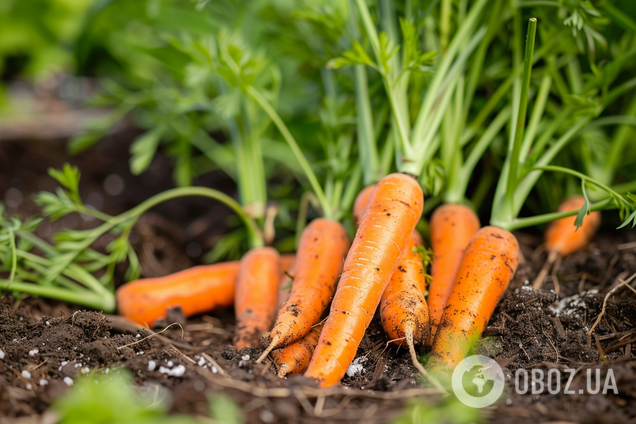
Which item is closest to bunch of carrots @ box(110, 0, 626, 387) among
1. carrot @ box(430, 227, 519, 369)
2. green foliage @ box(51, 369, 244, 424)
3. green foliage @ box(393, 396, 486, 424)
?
carrot @ box(430, 227, 519, 369)

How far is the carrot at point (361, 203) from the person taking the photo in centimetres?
148

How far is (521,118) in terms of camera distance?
49.8 inches

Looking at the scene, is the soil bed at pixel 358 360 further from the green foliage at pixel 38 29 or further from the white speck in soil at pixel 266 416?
the green foliage at pixel 38 29

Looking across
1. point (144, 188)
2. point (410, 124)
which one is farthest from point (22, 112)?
point (410, 124)

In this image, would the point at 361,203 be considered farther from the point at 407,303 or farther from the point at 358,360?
the point at 358,360

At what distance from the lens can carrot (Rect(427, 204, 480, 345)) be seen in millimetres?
1397

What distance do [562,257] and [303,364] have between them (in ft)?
3.38

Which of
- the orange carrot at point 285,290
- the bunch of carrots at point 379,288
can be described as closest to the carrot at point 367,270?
the bunch of carrots at point 379,288

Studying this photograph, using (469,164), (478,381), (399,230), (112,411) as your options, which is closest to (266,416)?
(112,411)

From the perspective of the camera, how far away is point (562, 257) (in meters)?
1.64

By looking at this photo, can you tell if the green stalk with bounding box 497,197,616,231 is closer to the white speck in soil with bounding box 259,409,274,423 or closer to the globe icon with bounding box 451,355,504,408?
the globe icon with bounding box 451,355,504,408

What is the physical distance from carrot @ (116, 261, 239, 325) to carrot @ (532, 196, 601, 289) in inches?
46.7

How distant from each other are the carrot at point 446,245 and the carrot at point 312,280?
0.30m

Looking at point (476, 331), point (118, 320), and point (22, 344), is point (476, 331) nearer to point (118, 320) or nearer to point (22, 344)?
point (118, 320)
